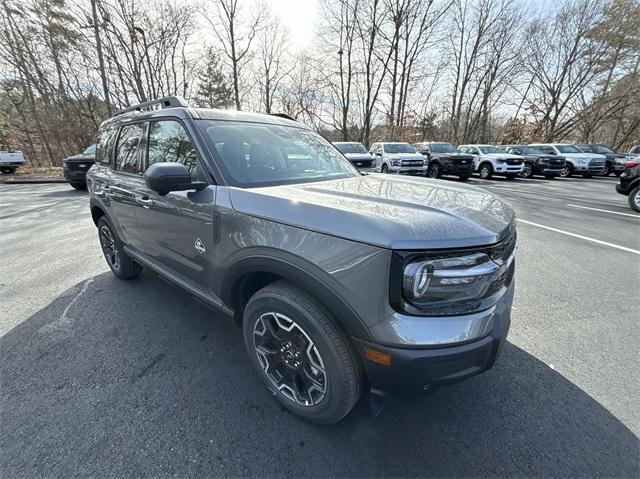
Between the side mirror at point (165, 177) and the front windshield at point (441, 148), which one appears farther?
the front windshield at point (441, 148)

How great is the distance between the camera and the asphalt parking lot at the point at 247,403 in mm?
1533

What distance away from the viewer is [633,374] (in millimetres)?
2115

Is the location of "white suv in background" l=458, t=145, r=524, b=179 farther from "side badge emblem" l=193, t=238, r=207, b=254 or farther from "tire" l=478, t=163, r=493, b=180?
"side badge emblem" l=193, t=238, r=207, b=254

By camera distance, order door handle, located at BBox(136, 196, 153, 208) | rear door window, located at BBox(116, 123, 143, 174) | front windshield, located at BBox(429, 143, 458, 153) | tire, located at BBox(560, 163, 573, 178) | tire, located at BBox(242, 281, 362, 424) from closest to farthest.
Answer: tire, located at BBox(242, 281, 362, 424) < door handle, located at BBox(136, 196, 153, 208) < rear door window, located at BBox(116, 123, 143, 174) < front windshield, located at BBox(429, 143, 458, 153) < tire, located at BBox(560, 163, 573, 178)

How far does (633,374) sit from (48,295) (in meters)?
5.47

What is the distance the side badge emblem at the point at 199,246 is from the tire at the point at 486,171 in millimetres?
15948

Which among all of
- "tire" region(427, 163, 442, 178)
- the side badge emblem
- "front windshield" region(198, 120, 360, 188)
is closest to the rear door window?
"front windshield" region(198, 120, 360, 188)

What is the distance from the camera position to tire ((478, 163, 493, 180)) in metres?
14.6

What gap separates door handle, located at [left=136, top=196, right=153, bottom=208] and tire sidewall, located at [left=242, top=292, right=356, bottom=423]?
54.9 inches

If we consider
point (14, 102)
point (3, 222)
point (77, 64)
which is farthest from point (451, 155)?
point (14, 102)

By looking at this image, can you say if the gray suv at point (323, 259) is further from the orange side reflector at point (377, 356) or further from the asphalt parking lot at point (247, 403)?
the asphalt parking lot at point (247, 403)

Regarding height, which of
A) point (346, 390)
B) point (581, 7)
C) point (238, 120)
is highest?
point (581, 7)

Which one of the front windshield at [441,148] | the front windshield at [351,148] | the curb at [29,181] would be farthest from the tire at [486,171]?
the curb at [29,181]

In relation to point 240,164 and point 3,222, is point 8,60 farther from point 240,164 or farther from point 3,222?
point 240,164
